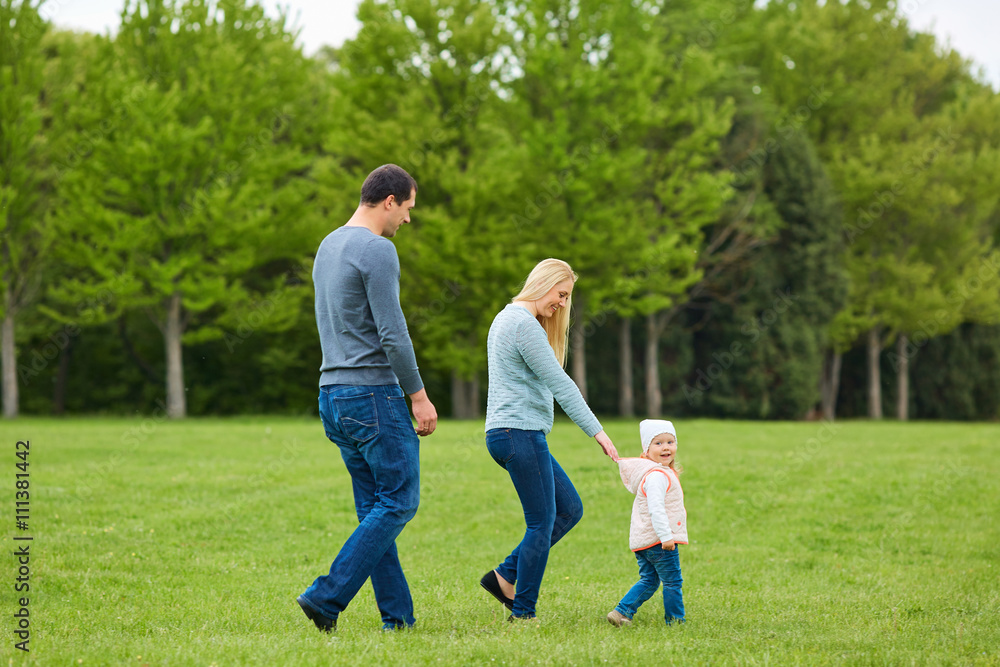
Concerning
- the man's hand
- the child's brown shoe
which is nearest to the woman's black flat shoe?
the child's brown shoe

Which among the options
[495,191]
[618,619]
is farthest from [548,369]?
[495,191]

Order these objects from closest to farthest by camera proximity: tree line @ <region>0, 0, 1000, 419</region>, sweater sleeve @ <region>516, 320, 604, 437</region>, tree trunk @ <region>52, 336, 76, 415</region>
Answer: sweater sleeve @ <region>516, 320, 604, 437</region>, tree line @ <region>0, 0, 1000, 419</region>, tree trunk @ <region>52, 336, 76, 415</region>

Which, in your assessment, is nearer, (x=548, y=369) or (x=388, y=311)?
(x=388, y=311)

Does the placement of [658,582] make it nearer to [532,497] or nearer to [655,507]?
[655,507]

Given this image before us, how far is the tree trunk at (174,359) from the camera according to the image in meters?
25.5

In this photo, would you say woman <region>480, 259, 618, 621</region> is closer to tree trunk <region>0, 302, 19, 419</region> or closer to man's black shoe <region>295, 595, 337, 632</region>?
man's black shoe <region>295, 595, 337, 632</region>

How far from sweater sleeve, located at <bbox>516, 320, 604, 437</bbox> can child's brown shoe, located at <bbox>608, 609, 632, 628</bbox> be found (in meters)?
1.18

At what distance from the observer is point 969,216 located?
114 feet

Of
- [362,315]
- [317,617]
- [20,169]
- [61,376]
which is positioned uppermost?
[20,169]

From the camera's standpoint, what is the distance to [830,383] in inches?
1415

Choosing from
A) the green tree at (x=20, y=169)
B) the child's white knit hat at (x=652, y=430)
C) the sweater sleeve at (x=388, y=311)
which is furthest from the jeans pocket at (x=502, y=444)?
the green tree at (x=20, y=169)

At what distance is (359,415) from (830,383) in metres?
34.4

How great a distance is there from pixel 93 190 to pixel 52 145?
229 centimetres

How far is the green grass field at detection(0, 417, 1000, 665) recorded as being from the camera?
15.2ft
